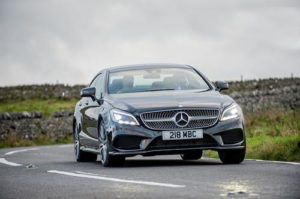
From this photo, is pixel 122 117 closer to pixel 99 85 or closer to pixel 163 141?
pixel 163 141

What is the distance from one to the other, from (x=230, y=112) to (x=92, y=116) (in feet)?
8.97

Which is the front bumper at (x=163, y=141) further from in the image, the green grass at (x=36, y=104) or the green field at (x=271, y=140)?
the green grass at (x=36, y=104)

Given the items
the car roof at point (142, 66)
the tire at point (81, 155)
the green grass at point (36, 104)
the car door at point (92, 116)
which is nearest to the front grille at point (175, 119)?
the car door at point (92, 116)

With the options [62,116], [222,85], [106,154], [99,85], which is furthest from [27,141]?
[106,154]

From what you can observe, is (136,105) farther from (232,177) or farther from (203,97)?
(232,177)

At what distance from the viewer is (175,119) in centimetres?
1326

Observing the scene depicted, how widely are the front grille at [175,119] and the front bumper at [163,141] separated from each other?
0.30ft

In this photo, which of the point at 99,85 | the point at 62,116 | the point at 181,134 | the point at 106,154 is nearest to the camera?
the point at 181,134

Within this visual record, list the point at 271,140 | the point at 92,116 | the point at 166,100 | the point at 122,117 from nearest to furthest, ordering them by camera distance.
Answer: the point at 122,117, the point at 166,100, the point at 92,116, the point at 271,140

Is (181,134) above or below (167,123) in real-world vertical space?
below

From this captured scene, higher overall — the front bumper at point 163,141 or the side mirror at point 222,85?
the side mirror at point 222,85

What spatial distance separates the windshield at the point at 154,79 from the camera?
14.6 m

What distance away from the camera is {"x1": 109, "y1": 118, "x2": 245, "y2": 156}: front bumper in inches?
522

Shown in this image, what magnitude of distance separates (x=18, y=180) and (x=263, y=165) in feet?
11.9
